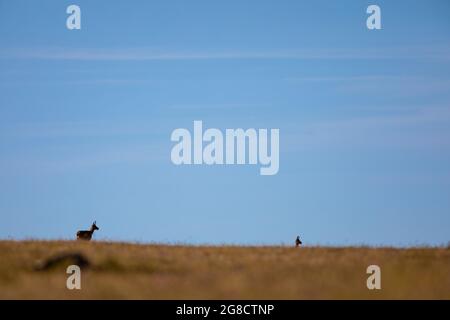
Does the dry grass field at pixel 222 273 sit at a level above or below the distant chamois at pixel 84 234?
below

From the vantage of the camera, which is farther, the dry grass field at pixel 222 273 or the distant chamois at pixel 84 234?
the distant chamois at pixel 84 234

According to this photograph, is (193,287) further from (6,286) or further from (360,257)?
(360,257)

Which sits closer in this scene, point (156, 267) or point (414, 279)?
point (414, 279)

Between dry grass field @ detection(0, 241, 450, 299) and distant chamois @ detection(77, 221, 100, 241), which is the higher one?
distant chamois @ detection(77, 221, 100, 241)

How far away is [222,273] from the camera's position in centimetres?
2278

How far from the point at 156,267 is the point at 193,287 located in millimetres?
4180

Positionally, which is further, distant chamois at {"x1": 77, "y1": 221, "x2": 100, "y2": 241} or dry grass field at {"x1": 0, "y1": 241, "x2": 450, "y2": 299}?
distant chamois at {"x1": 77, "y1": 221, "x2": 100, "y2": 241}

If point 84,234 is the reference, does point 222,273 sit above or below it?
below

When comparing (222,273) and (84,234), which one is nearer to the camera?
(222,273)

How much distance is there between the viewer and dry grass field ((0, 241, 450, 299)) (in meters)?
19.6

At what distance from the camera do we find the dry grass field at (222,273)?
64.4 ft
